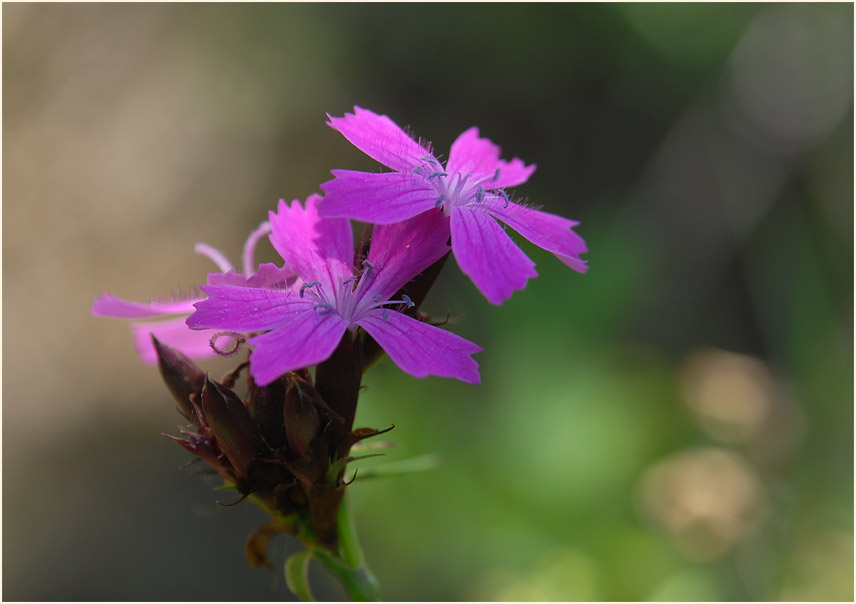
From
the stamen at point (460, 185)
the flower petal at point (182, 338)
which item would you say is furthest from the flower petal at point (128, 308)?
the stamen at point (460, 185)

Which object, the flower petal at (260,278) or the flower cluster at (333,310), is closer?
the flower cluster at (333,310)

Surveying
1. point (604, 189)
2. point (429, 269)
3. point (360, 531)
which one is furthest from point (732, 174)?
point (429, 269)

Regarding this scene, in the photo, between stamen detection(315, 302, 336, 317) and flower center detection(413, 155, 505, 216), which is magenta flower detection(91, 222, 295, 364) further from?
flower center detection(413, 155, 505, 216)

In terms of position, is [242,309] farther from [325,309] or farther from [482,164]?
[482,164]

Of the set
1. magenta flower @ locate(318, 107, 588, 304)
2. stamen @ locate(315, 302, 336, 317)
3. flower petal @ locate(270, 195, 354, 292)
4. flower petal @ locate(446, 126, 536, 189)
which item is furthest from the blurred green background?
stamen @ locate(315, 302, 336, 317)

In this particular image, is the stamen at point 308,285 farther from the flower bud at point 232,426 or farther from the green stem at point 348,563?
the green stem at point 348,563

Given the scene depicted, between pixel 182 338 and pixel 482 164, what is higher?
pixel 482 164

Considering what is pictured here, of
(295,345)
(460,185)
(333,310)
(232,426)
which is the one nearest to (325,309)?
(333,310)
